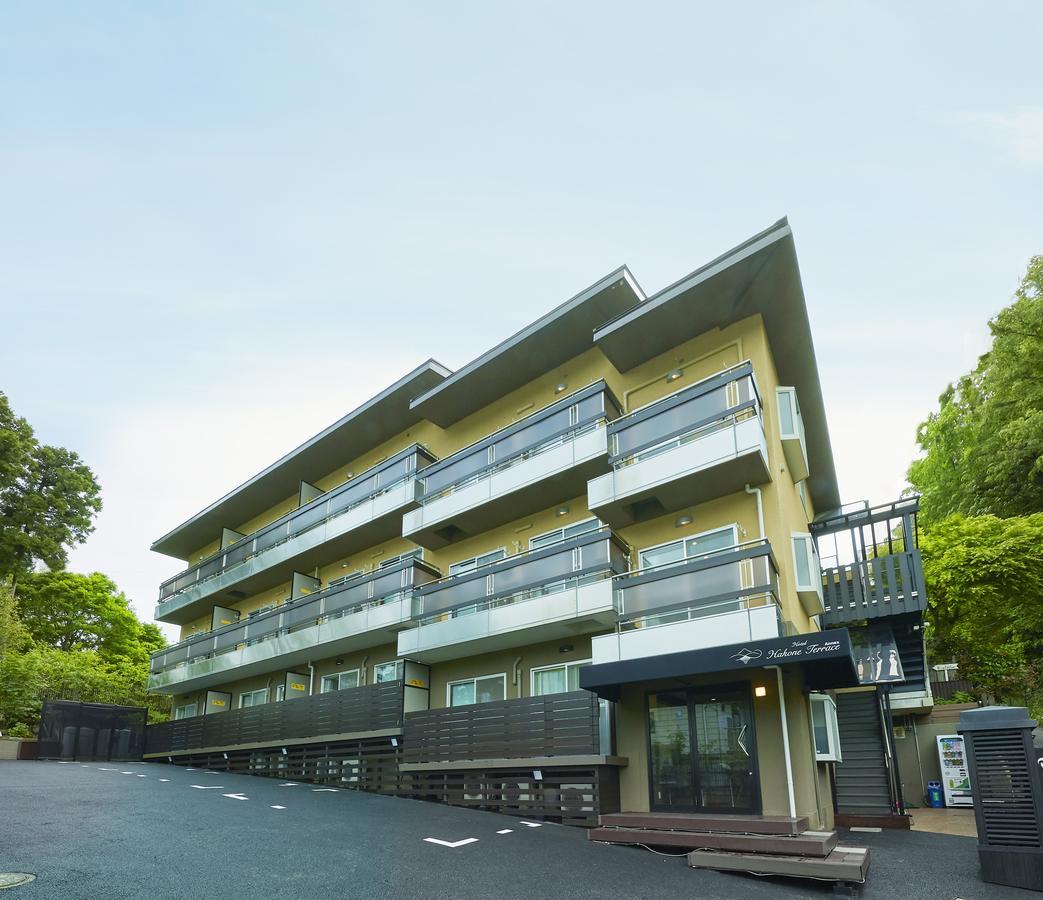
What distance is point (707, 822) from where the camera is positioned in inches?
413

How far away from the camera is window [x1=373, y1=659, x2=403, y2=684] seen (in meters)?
19.3

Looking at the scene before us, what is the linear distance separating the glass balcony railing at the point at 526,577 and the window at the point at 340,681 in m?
4.87

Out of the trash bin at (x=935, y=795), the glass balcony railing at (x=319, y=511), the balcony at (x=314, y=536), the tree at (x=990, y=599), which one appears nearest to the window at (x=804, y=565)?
the trash bin at (x=935, y=795)

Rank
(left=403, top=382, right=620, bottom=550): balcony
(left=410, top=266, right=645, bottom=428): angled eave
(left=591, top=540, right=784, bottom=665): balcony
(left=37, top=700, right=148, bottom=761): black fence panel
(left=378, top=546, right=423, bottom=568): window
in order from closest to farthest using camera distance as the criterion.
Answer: (left=591, top=540, right=784, bottom=665): balcony → (left=403, top=382, right=620, bottom=550): balcony → (left=410, top=266, right=645, bottom=428): angled eave → (left=378, top=546, right=423, bottom=568): window → (left=37, top=700, right=148, bottom=761): black fence panel

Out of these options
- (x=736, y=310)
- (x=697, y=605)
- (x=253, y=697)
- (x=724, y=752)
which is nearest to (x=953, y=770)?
(x=724, y=752)

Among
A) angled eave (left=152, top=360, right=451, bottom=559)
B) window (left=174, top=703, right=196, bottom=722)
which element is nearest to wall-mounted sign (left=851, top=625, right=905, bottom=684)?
angled eave (left=152, top=360, right=451, bottom=559)

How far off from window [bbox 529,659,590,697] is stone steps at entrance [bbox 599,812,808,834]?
11.6 feet

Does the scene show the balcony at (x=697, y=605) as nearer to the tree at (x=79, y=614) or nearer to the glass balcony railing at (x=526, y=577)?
the glass balcony railing at (x=526, y=577)

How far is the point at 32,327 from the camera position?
17484 mm

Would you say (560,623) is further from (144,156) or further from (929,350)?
(929,350)

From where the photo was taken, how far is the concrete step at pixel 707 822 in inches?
392

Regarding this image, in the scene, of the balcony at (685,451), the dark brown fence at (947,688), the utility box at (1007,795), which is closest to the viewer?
the utility box at (1007,795)

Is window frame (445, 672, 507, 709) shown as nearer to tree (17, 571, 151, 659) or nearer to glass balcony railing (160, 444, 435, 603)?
glass balcony railing (160, 444, 435, 603)

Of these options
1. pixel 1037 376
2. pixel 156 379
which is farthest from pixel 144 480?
pixel 1037 376
